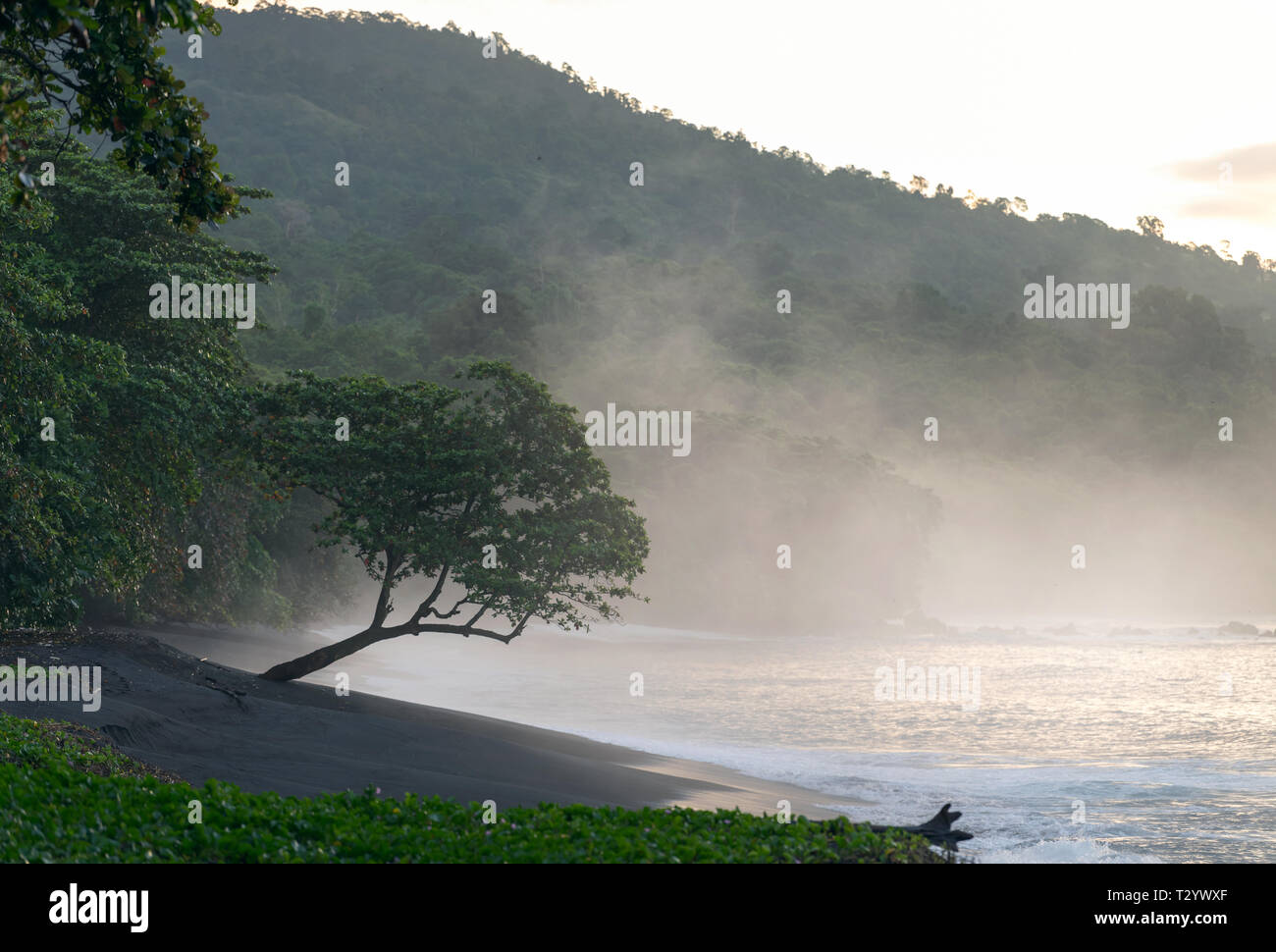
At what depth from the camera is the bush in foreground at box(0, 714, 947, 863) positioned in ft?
26.3

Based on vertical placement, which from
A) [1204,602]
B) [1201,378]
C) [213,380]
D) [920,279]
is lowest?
[1204,602]

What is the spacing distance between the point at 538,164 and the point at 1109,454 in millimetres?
103720

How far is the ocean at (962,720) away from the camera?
63.8 feet

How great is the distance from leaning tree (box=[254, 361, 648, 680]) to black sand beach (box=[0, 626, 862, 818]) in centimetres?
216

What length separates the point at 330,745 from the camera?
17.2 metres

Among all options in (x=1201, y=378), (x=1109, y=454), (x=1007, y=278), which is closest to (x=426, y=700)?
(x=1109, y=454)

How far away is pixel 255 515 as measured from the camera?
36.7m
